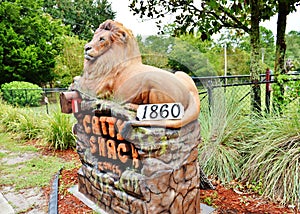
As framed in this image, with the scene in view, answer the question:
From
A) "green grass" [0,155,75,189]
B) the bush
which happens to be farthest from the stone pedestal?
the bush

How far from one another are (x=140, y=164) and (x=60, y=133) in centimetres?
267

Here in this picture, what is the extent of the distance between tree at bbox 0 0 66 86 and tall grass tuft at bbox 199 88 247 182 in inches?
347

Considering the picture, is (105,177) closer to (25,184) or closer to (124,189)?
(124,189)

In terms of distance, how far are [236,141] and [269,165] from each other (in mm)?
493

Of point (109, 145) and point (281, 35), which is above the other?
point (281, 35)

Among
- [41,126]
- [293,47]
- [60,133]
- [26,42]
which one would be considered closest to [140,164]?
[60,133]

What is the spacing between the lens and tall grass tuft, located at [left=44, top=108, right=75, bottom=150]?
4.03 m

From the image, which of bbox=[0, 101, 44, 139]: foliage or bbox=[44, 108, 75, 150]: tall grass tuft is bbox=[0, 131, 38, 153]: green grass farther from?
bbox=[44, 108, 75, 150]: tall grass tuft

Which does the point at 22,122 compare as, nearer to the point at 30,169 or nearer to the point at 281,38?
the point at 30,169

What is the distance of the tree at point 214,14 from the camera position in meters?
3.38

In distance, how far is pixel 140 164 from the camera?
172cm

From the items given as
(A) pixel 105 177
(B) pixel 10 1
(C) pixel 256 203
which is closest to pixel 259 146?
(C) pixel 256 203

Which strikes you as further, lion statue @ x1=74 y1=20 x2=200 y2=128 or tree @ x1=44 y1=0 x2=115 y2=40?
tree @ x1=44 y1=0 x2=115 y2=40

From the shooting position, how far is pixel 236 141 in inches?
112
